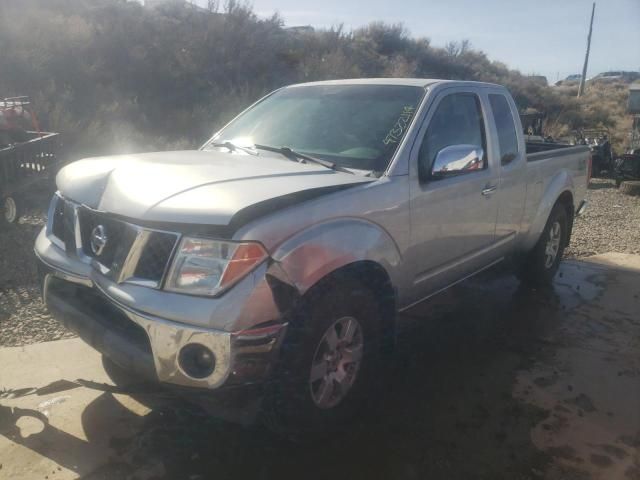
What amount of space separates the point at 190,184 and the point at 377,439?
1650 mm

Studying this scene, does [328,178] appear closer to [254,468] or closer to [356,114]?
[356,114]

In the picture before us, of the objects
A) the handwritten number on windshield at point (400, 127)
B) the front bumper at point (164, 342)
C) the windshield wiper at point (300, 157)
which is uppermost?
the handwritten number on windshield at point (400, 127)

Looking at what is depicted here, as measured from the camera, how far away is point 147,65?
13.9 metres

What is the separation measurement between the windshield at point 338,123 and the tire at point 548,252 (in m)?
2.42

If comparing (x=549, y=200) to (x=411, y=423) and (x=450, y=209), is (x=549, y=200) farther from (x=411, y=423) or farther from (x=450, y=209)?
(x=411, y=423)

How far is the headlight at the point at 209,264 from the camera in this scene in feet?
7.76

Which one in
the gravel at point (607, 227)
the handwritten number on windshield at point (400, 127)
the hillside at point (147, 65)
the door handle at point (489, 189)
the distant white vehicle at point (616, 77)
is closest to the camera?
the handwritten number on windshield at point (400, 127)

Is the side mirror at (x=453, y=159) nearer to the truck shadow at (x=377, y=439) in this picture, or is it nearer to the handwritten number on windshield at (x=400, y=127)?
the handwritten number on windshield at (x=400, y=127)

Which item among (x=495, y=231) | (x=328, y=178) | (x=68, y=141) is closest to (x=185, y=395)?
(x=328, y=178)

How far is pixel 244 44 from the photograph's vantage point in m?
Answer: 16.7

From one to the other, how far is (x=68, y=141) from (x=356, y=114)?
7.17 meters

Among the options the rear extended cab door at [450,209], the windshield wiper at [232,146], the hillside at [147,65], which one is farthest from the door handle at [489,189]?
the hillside at [147,65]

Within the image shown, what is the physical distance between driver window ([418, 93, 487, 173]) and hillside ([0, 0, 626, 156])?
6316 millimetres

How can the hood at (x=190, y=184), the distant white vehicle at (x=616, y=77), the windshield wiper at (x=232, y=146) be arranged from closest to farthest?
1. the hood at (x=190, y=184)
2. the windshield wiper at (x=232, y=146)
3. the distant white vehicle at (x=616, y=77)
